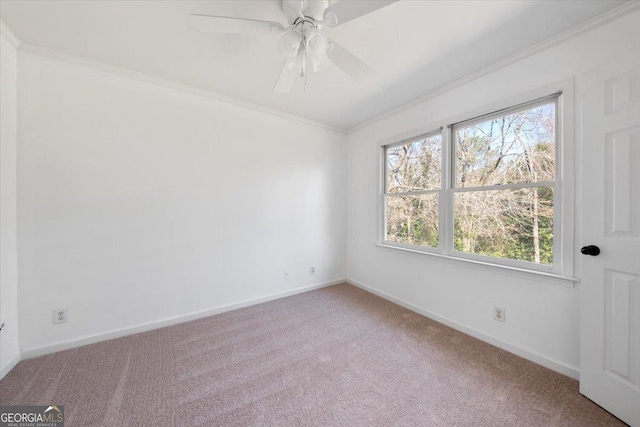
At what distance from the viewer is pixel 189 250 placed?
252 centimetres

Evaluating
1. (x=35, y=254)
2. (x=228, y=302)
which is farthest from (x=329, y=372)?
(x=35, y=254)

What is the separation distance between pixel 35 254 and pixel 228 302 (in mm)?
1658

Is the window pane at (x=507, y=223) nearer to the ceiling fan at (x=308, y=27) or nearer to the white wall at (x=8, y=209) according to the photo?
the ceiling fan at (x=308, y=27)

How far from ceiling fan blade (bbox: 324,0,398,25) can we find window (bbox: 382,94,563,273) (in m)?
1.69

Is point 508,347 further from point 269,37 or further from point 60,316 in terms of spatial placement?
point 60,316

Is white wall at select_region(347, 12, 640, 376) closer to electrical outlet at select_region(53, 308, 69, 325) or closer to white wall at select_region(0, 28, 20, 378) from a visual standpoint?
electrical outlet at select_region(53, 308, 69, 325)

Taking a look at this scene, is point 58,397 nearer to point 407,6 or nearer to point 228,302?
point 228,302

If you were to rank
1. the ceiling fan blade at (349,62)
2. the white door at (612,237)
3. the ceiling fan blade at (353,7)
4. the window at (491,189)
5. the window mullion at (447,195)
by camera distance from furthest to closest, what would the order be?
the window mullion at (447,195), the window at (491,189), the ceiling fan blade at (349,62), the white door at (612,237), the ceiling fan blade at (353,7)

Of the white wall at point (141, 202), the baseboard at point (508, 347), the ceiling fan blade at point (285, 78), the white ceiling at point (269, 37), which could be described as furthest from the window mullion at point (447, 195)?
the white wall at point (141, 202)

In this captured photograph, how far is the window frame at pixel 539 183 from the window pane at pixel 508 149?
6 centimetres

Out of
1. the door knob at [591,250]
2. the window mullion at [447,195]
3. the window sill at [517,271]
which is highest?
the window mullion at [447,195]

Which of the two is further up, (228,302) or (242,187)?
(242,187)

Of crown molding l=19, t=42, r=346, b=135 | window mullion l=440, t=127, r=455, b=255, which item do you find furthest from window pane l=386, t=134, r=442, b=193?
crown molding l=19, t=42, r=346, b=135

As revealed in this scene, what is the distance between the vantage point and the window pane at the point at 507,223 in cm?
189
